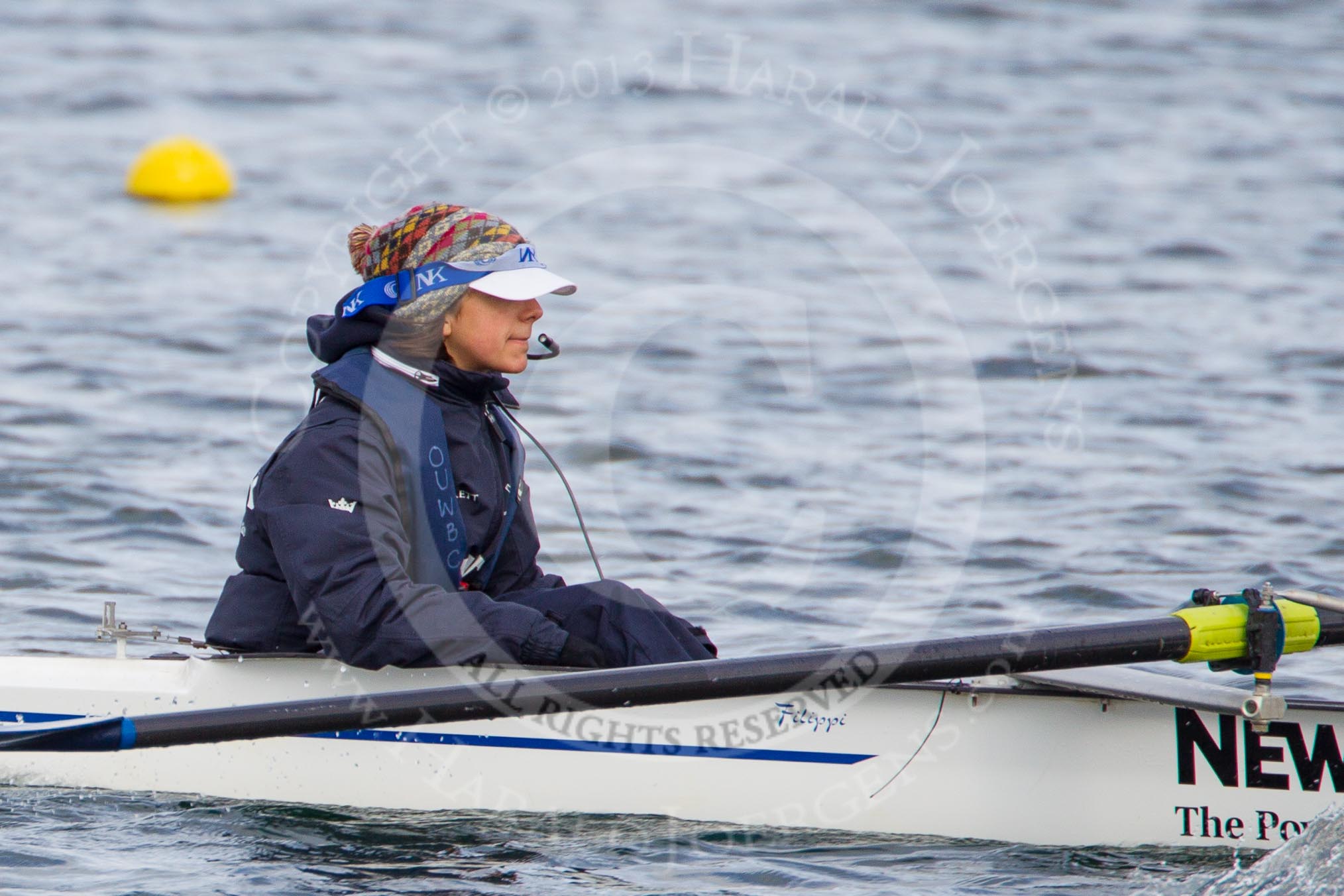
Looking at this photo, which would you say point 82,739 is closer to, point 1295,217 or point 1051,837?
point 1051,837

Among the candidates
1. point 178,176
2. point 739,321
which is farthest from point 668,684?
point 178,176

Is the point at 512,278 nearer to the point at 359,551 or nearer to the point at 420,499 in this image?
the point at 420,499

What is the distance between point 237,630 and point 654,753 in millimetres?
1014

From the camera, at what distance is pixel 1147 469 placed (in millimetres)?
7574

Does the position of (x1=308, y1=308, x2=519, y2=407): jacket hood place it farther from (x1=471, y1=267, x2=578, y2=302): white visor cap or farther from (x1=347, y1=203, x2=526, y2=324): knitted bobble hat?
(x1=471, y1=267, x2=578, y2=302): white visor cap

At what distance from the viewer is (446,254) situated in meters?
3.93

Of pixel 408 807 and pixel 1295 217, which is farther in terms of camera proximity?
pixel 1295 217

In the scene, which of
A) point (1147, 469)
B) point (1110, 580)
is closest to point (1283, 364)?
point (1147, 469)

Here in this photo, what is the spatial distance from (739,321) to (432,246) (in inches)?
241

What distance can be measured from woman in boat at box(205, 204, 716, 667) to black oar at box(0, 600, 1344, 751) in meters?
0.17

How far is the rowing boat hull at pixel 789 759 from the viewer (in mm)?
3924

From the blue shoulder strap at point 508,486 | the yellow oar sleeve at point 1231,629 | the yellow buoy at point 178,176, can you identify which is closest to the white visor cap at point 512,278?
the blue shoulder strap at point 508,486

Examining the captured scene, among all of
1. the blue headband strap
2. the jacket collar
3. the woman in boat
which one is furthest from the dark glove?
the blue headband strap

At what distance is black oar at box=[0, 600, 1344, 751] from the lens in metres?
3.62
